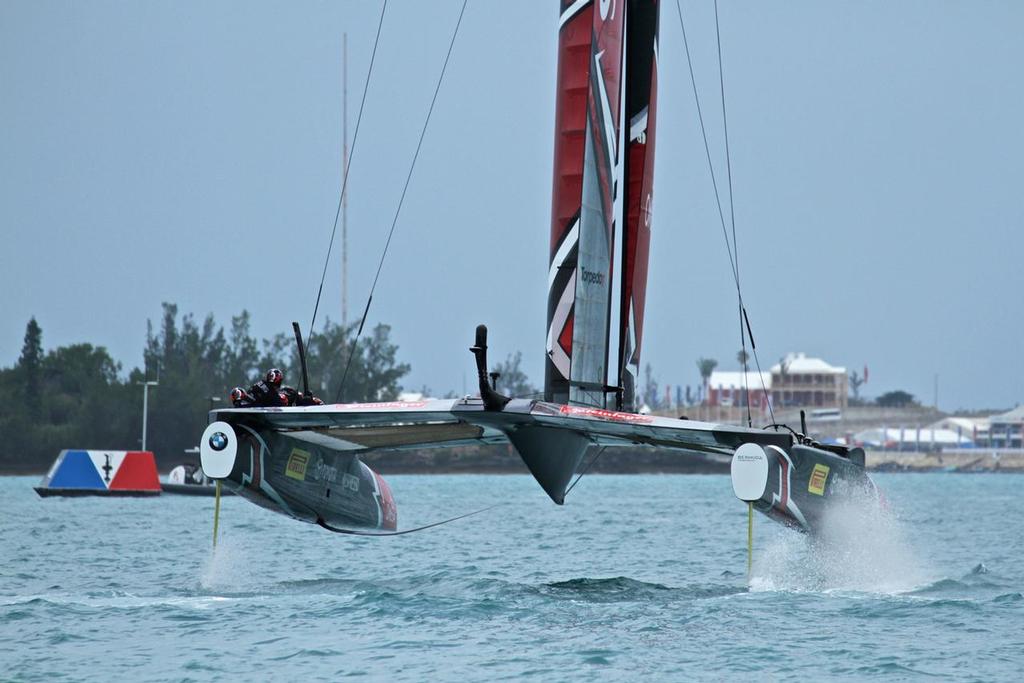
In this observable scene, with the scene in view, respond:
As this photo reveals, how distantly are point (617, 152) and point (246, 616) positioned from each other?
15.1 feet

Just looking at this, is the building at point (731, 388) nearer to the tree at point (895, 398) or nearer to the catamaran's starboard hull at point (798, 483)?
the tree at point (895, 398)

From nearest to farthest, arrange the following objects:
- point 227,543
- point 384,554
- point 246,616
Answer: point 246,616 < point 384,554 < point 227,543

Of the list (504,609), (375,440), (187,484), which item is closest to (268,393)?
(375,440)

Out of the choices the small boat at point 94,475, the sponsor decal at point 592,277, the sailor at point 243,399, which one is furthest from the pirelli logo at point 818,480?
the small boat at point 94,475

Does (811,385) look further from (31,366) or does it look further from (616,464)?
(31,366)

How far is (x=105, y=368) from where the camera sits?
250 ft

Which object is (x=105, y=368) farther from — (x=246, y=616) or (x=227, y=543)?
(x=246, y=616)

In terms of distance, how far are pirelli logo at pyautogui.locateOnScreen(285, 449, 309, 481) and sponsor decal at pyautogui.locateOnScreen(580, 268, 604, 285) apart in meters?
2.73

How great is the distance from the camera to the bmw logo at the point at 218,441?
1145 cm

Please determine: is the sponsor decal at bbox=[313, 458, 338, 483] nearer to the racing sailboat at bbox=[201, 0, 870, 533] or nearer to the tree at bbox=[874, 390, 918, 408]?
the racing sailboat at bbox=[201, 0, 870, 533]

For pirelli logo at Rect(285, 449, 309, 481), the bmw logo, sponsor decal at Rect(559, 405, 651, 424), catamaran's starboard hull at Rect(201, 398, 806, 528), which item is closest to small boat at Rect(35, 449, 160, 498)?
A: catamaran's starboard hull at Rect(201, 398, 806, 528)

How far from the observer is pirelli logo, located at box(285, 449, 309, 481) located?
1222 cm

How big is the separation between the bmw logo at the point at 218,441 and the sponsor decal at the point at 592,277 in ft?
9.68

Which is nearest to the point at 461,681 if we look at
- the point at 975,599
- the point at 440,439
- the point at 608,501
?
the point at 440,439
